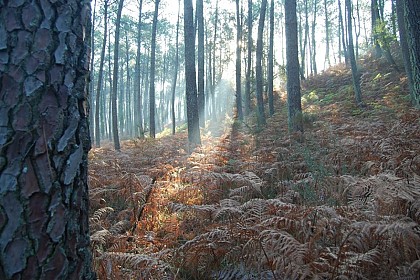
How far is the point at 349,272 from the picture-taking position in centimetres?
194

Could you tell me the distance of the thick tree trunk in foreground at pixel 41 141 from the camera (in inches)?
47.0

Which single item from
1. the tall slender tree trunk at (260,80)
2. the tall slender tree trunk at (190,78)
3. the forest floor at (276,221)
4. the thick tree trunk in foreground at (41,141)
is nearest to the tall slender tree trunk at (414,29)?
the forest floor at (276,221)

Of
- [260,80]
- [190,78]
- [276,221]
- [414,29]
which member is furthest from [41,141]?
[260,80]

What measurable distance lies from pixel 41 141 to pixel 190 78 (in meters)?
9.32

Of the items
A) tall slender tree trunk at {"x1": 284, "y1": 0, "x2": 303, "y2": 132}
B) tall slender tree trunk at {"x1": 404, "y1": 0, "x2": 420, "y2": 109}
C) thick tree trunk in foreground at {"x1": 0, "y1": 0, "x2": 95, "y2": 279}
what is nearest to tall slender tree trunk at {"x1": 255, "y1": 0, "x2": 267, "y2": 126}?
tall slender tree trunk at {"x1": 284, "y1": 0, "x2": 303, "y2": 132}

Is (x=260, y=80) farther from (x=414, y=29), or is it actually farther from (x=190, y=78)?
(x=414, y=29)

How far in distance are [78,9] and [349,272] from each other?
205 cm

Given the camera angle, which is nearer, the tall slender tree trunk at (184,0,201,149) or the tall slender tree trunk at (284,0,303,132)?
the tall slender tree trunk at (284,0,303,132)

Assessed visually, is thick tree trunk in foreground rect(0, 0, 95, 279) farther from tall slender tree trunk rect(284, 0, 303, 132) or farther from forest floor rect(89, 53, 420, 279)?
tall slender tree trunk rect(284, 0, 303, 132)

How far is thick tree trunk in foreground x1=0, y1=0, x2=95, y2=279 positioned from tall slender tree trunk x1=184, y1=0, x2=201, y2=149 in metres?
8.66

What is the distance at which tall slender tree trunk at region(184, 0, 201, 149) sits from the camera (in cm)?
1014

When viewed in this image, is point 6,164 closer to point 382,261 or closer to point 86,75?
point 86,75

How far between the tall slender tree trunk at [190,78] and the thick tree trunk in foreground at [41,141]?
8665mm

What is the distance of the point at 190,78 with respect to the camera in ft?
34.0
